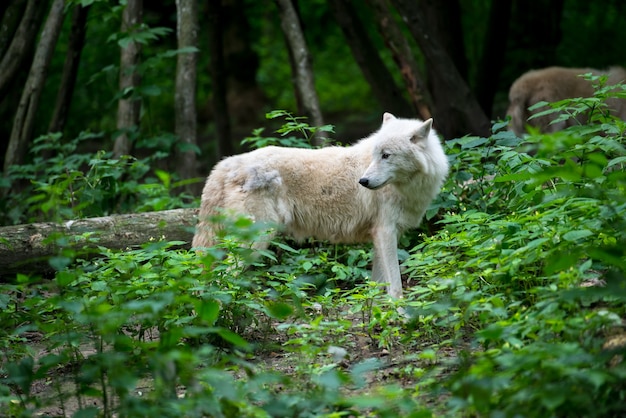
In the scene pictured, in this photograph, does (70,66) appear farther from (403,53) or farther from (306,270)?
(306,270)

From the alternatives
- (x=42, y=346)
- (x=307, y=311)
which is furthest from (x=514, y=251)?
(x=42, y=346)

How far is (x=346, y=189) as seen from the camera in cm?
686

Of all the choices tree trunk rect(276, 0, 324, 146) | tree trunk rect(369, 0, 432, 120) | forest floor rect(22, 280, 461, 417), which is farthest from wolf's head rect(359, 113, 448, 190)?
tree trunk rect(369, 0, 432, 120)

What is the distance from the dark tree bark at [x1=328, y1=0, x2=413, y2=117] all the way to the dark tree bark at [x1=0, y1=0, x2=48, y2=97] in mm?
4092

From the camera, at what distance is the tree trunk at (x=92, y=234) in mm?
6555

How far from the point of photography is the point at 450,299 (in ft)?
15.9

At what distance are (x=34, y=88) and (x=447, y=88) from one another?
5533 millimetres

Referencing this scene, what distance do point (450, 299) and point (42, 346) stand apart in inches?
130

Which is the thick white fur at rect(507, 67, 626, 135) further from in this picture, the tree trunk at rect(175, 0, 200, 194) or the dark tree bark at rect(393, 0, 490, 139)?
the tree trunk at rect(175, 0, 200, 194)

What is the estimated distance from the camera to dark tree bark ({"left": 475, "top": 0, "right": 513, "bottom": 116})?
12.4m

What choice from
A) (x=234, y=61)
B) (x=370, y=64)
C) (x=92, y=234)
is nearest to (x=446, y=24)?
(x=370, y=64)

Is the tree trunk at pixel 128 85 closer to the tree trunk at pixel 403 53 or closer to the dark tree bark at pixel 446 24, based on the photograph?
the tree trunk at pixel 403 53

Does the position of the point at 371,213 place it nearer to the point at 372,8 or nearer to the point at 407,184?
the point at 407,184

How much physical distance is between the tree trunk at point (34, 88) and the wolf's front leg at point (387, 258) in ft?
18.7
